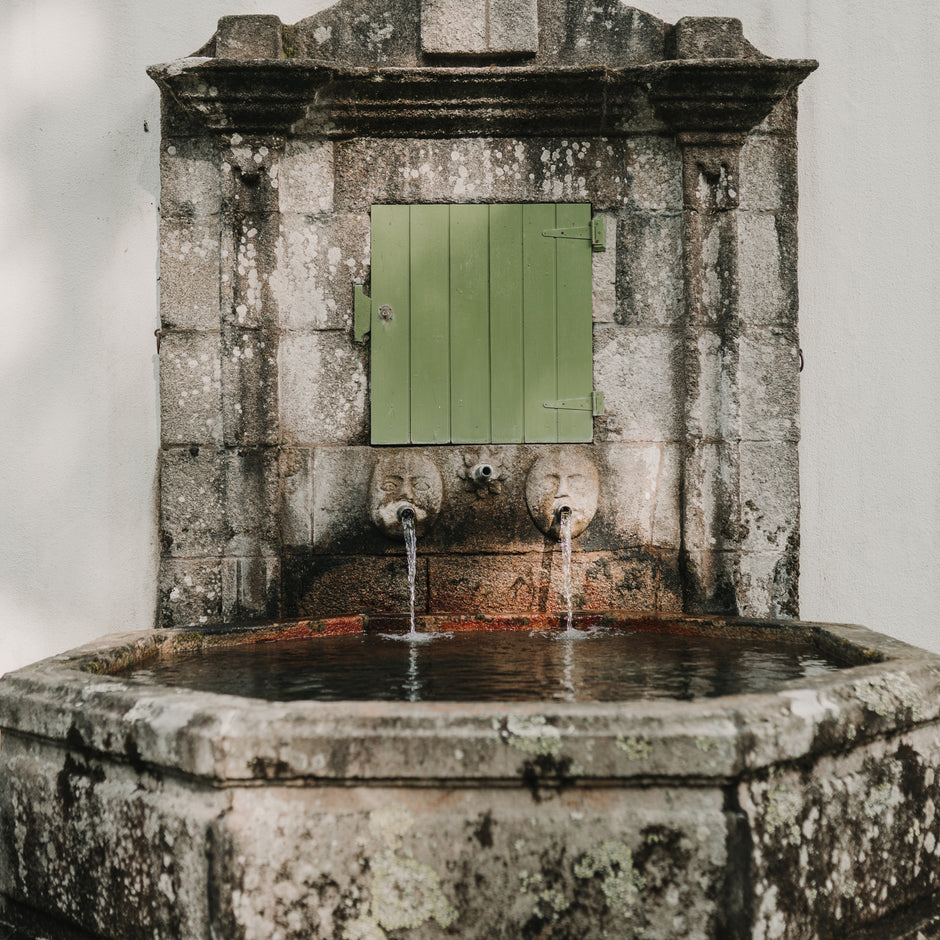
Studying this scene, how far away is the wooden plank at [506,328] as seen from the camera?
372 centimetres

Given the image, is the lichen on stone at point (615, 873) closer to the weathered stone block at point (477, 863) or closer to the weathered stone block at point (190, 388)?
the weathered stone block at point (477, 863)

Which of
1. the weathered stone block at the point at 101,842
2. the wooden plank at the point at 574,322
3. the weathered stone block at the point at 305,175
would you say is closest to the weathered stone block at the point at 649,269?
the wooden plank at the point at 574,322

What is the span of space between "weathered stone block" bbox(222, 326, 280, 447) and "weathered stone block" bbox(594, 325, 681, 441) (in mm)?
1356

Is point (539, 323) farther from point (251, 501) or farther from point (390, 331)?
Result: point (251, 501)

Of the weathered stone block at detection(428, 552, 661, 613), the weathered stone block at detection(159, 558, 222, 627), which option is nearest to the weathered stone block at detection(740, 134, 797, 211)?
the weathered stone block at detection(428, 552, 661, 613)

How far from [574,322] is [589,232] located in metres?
0.38

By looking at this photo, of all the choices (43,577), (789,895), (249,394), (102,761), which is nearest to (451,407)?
(249,394)

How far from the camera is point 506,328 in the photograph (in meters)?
3.73

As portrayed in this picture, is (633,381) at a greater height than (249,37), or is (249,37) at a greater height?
(249,37)

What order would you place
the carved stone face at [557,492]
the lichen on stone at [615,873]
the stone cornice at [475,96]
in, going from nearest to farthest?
the lichen on stone at [615,873] → the stone cornice at [475,96] → the carved stone face at [557,492]

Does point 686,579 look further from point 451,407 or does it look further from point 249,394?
point 249,394

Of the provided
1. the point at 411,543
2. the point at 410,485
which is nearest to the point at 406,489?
the point at 410,485

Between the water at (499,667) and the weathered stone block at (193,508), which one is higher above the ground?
the weathered stone block at (193,508)

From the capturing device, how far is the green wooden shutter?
3699 millimetres
